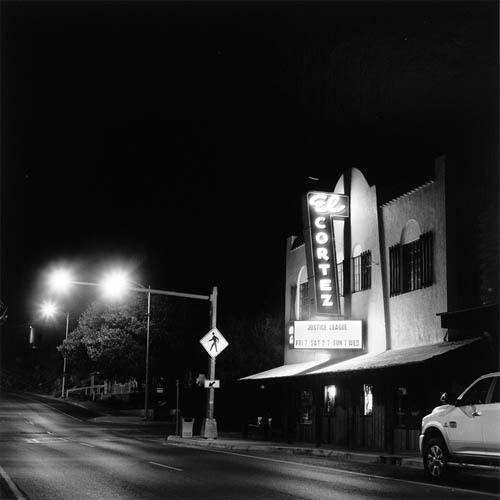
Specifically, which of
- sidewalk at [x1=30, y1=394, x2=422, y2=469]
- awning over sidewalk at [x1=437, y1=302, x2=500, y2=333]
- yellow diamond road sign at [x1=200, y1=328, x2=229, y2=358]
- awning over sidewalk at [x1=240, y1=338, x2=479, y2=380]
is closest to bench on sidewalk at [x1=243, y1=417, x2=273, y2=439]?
sidewalk at [x1=30, y1=394, x2=422, y2=469]

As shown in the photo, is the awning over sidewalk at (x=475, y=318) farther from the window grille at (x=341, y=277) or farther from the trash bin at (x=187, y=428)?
the trash bin at (x=187, y=428)

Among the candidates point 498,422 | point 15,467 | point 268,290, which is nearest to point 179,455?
point 15,467

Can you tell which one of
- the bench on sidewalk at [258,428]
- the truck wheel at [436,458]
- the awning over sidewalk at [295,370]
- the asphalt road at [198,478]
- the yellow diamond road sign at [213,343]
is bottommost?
the bench on sidewalk at [258,428]

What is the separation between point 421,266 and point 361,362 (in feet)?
11.1

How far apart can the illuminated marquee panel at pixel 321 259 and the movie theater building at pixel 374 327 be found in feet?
0.11

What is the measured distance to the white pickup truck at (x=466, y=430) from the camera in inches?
533

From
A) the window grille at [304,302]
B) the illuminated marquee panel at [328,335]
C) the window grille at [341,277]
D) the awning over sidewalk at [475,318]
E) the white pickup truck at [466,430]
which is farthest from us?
the window grille at [304,302]

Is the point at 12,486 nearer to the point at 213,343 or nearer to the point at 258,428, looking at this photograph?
the point at 213,343

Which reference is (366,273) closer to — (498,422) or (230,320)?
(498,422)

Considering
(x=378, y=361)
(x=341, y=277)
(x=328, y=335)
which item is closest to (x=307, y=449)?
(x=378, y=361)

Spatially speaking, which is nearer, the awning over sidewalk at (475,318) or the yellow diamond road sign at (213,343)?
the awning over sidewalk at (475,318)

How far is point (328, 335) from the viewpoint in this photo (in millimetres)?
26500

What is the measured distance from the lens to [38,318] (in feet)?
258

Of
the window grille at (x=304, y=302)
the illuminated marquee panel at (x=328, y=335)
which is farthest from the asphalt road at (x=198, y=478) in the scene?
the window grille at (x=304, y=302)
